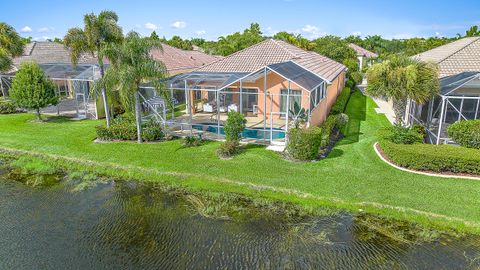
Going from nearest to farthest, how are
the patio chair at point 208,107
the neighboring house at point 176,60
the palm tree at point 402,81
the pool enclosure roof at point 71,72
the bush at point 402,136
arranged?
1. the bush at point 402,136
2. the palm tree at point 402,81
3. the pool enclosure roof at point 71,72
4. the patio chair at point 208,107
5. the neighboring house at point 176,60

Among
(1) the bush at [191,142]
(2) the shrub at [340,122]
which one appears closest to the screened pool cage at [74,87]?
(1) the bush at [191,142]

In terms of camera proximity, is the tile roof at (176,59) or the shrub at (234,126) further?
the tile roof at (176,59)

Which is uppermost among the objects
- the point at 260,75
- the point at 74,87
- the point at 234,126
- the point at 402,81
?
the point at 260,75

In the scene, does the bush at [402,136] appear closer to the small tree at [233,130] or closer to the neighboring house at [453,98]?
the neighboring house at [453,98]

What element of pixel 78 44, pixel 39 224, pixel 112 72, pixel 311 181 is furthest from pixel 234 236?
pixel 78 44

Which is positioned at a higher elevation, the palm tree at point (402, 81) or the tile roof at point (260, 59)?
the tile roof at point (260, 59)

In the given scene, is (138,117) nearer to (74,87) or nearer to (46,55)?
(74,87)

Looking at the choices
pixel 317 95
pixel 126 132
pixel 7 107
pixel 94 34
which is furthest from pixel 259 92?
pixel 7 107
